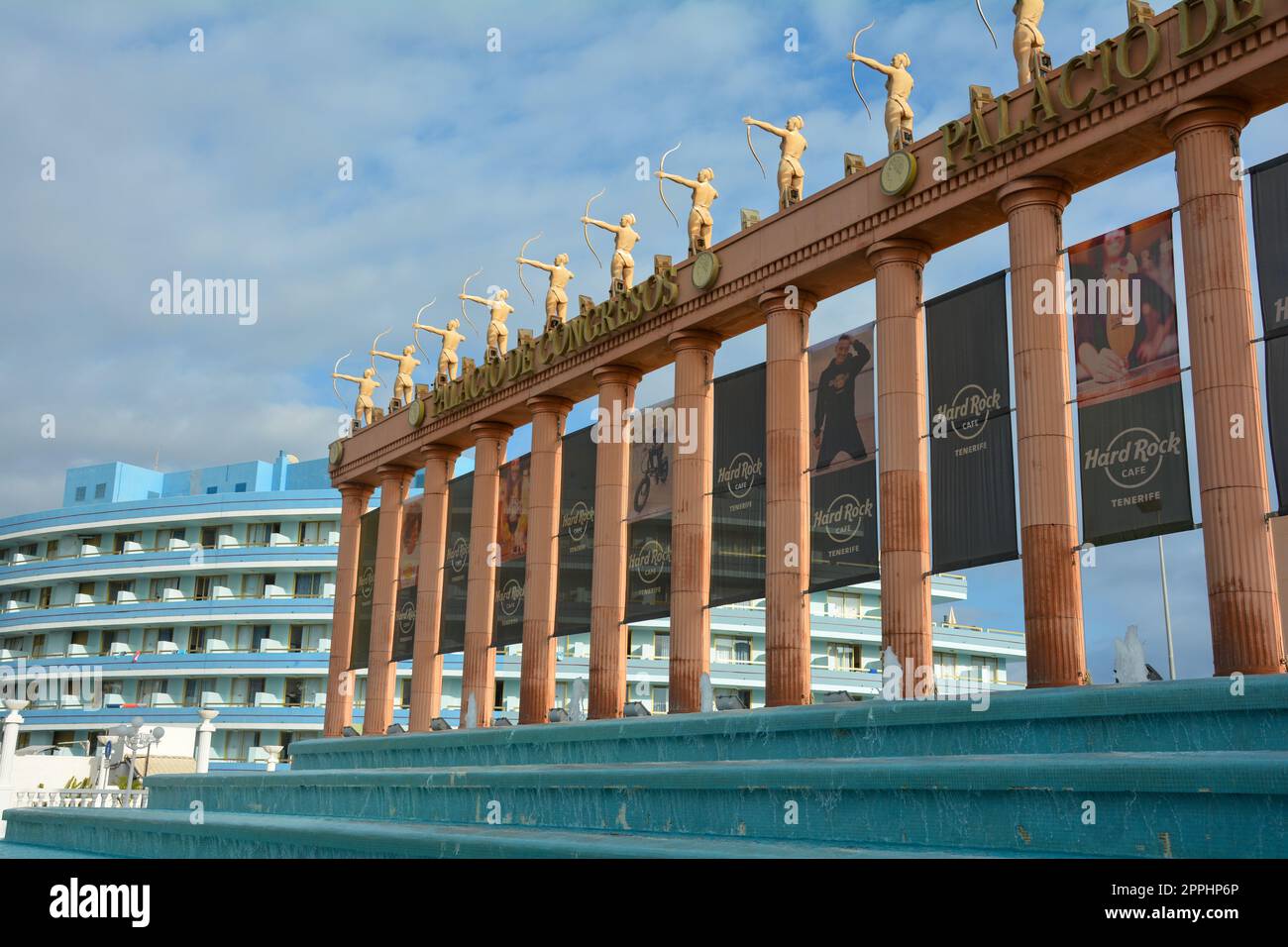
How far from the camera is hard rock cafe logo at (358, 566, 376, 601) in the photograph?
3841 cm

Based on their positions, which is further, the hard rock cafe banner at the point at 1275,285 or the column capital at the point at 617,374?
the column capital at the point at 617,374

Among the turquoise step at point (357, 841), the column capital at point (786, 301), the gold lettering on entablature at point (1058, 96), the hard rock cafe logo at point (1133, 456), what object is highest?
the gold lettering on entablature at point (1058, 96)

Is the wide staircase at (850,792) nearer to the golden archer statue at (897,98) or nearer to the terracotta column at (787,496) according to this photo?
the terracotta column at (787,496)

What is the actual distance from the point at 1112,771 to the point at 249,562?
2705 inches

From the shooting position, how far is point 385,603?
37.4m

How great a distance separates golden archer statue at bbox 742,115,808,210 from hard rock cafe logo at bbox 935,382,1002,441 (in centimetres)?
634

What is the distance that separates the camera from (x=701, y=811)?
38.7 feet

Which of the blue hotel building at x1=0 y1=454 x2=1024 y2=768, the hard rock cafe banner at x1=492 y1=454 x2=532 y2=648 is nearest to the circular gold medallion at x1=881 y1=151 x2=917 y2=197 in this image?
the hard rock cafe banner at x1=492 y1=454 x2=532 y2=648

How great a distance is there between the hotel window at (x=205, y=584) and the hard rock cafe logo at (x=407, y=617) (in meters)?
41.5

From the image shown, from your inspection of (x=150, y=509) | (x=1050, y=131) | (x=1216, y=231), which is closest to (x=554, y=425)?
(x=1050, y=131)

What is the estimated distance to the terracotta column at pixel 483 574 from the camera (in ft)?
106

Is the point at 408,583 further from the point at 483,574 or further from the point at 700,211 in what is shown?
the point at 700,211

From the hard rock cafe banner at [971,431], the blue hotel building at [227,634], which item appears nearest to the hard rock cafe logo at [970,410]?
the hard rock cafe banner at [971,431]
